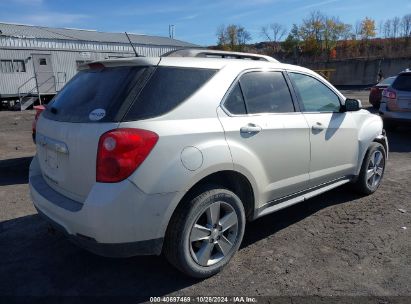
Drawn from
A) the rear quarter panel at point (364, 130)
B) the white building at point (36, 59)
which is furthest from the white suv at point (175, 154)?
the white building at point (36, 59)

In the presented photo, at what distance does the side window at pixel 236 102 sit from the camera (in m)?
3.29

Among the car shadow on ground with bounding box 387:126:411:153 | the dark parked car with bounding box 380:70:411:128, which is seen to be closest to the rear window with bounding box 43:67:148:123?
the car shadow on ground with bounding box 387:126:411:153

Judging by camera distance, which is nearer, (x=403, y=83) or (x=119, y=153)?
(x=119, y=153)

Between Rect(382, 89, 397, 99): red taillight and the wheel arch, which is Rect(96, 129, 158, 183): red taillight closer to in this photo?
the wheel arch

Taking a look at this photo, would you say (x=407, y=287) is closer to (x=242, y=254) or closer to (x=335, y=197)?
(x=242, y=254)

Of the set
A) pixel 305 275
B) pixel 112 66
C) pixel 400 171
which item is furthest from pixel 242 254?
pixel 400 171

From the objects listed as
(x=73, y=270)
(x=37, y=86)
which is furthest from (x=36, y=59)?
(x=73, y=270)

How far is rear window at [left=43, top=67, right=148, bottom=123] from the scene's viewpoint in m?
2.81

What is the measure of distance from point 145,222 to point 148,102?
87 cm

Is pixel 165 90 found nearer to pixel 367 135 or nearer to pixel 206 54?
pixel 206 54

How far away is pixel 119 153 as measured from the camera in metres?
2.64

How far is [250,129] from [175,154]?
0.83m

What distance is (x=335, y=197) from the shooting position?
5195mm

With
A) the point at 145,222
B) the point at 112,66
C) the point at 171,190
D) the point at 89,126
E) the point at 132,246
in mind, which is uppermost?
the point at 112,66
